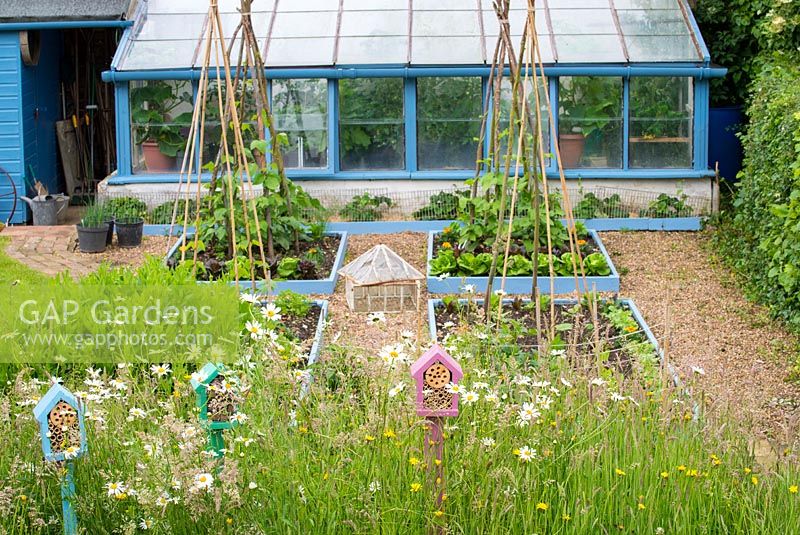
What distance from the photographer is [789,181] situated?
8.12 m

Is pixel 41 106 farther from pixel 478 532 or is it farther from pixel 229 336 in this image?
pixel 478 532

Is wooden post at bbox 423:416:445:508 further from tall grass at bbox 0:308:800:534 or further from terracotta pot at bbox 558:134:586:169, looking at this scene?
terracotta pot at bbox 558:134:586:169

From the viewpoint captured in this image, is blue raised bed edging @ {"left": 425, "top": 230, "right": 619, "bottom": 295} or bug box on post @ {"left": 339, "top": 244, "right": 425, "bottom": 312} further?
blue raised bed edging @ {"left": 425, "top": 230, "right": 619, "bottom": 295}

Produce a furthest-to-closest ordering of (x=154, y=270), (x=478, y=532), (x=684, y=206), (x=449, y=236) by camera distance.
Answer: (x=684, y=206) → (x=449, y=236) → (x=154, y=270) → (x=478, y=532)

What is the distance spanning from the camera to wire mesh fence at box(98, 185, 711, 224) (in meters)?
11.1

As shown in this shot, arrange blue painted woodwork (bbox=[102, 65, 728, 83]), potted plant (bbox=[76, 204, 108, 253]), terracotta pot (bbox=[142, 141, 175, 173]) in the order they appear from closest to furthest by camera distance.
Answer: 1. potted plant (bbox=[76, 204, 108, 253])
2. blue painted woodwork (bbox=[102, 65, 728, 83])
3. terracotta pot (bbox=[142, 141, 175, 173])

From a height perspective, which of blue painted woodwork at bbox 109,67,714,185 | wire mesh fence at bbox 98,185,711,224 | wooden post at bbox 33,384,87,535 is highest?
blue painted woodwork at bbox 109,67,714,185

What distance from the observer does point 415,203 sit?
37.3 ft

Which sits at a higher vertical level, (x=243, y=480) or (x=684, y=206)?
(x=684, y=206)

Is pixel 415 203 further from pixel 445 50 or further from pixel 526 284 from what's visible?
pixel 526 284

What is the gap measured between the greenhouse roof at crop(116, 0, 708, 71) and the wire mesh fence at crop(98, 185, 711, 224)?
4.03 ft

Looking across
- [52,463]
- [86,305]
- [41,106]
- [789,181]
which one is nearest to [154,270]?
[86,305]

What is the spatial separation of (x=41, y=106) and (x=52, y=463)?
9.34 m

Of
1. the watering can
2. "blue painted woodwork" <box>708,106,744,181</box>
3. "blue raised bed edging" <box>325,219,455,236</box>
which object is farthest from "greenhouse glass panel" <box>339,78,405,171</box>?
"blue painted woodwork" <box>708,106,744,181</box>
